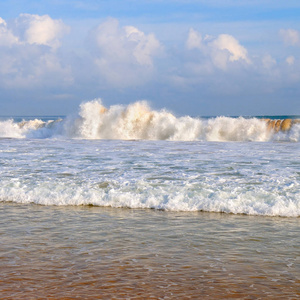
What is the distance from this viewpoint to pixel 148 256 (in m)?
4.84

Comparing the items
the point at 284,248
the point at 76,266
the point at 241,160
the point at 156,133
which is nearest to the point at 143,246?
the point at 76,266

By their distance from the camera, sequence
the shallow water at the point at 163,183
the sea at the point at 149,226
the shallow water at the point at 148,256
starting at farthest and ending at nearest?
the shallow water at the point at 163,183, the sea at the point at 149,226, the shallow water at the point at 148,256

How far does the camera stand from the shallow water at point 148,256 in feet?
12.7

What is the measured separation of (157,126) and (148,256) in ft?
78.4

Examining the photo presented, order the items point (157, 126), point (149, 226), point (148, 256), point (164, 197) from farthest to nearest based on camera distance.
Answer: point (157, 126)
point (164, 197)
point (149, 226)
point (148, 256)

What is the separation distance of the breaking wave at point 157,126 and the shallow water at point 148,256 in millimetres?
20344

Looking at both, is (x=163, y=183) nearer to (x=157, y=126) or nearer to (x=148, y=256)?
(x=148, y=256)

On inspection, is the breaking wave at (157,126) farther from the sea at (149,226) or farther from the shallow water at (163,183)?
the shallow water at (163,183)

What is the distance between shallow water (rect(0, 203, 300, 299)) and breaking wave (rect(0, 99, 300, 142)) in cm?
2034

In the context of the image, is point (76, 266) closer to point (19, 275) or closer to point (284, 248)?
point (19, 275)

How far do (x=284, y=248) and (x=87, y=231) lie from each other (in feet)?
8.75

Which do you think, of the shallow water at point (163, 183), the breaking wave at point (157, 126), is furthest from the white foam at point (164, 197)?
the breaking wave at point (157, 126)

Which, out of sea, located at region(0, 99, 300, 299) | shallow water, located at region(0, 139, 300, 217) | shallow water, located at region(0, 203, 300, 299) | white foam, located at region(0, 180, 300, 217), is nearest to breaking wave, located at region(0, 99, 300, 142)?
sea, located at region(0, 99, 300, 299)

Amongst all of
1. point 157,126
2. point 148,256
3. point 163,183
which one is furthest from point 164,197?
point 157,126
